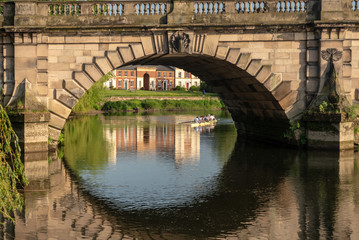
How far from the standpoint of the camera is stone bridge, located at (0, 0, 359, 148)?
21500 mm

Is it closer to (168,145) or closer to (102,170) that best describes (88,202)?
(102,170)

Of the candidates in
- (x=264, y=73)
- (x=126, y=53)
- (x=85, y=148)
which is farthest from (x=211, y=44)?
(x=85, y=148)

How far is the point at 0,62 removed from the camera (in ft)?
71.1

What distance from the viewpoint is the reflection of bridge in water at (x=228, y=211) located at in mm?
11398

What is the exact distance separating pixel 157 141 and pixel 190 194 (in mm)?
14604

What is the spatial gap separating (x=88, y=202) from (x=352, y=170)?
9.15m

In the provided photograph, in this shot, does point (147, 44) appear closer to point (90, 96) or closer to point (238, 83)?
point (238, 83)

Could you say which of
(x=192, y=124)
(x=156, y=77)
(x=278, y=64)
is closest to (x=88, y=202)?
(x=278, y=64)

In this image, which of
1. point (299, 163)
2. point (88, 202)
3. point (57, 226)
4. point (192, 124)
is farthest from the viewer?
point (192, 124)

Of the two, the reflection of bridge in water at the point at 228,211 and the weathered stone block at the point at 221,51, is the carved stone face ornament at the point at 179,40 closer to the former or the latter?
the weathered stone block at the point at 221,51

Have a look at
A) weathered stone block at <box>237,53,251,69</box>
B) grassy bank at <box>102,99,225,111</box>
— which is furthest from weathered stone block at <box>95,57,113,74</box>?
grassy bank at <box>102,99,225,111</box>

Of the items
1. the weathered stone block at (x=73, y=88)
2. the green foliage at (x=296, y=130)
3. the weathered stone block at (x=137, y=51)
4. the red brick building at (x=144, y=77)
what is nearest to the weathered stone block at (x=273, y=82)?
the green foliage at (x=296, y=130)

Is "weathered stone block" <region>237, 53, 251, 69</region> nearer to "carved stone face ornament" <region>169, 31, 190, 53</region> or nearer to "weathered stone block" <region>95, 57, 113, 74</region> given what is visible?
"carved stone face ornament" <region>169, 31, 190, 53</region>

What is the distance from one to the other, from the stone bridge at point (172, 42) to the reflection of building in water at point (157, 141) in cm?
399
